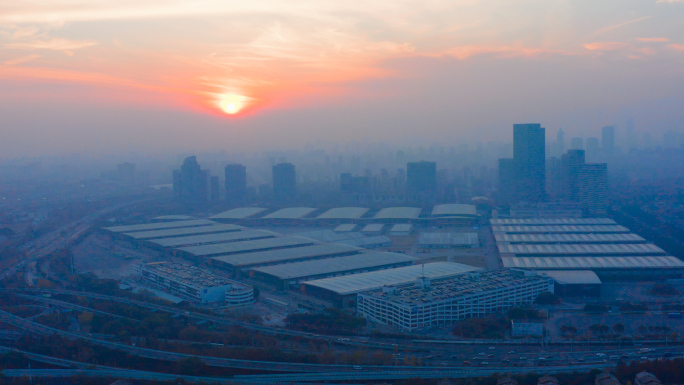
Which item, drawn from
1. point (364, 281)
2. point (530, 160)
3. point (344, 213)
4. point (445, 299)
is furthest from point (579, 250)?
point (530, 160)

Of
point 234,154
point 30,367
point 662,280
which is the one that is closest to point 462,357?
point 30,367

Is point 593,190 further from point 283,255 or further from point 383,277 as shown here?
point 383,277

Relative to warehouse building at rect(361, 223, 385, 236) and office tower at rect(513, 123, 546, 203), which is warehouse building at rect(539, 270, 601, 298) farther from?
office tower at rect(513, 123, 546, 203)

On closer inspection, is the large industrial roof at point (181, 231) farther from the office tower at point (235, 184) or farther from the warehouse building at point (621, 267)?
the office tower at point (235, 184)

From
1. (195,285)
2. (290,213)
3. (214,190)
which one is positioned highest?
(214,190)

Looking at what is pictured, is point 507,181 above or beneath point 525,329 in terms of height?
above

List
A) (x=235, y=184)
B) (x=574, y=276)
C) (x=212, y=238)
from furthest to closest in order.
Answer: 1. (x=235, y=184)
2. (x=212, y=238)
3. (x=574, y=276)

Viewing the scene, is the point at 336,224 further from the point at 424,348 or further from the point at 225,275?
the point at 424,348
